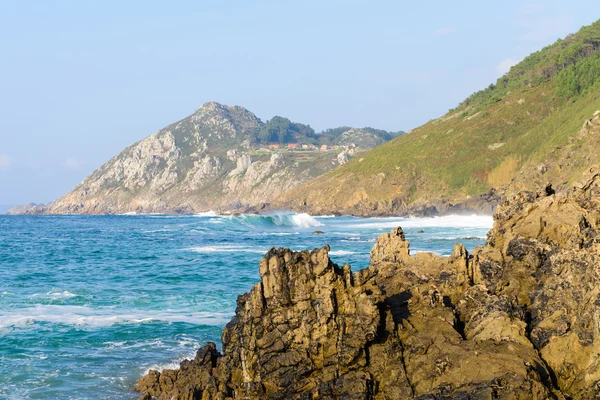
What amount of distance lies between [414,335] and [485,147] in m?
105

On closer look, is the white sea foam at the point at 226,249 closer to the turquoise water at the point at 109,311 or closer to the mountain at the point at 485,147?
the turquoise water at the point at 109,311

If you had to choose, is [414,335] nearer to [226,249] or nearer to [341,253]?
[341,253]

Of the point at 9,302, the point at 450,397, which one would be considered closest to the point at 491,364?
the point at 450,397

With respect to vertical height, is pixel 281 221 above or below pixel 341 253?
above

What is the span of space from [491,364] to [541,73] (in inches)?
4802

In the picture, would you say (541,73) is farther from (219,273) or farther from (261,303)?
(261,303)

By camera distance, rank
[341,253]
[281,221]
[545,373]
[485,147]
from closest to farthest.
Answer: [545,373] → [341,253] → [281,221] → [485,147]

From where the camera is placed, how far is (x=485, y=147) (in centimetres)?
11312

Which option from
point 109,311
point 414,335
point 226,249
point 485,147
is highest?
point 485,147

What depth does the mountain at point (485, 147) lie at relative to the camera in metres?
95.1

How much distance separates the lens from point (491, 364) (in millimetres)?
11711

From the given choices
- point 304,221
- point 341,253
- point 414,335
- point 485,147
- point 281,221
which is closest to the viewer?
point 414,335

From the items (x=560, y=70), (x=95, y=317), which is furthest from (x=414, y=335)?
(x=560, y=70)

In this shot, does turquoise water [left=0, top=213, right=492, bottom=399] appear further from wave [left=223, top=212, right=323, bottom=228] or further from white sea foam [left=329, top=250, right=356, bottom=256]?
wave [left=223, top=212, right=323, bottom=228]
